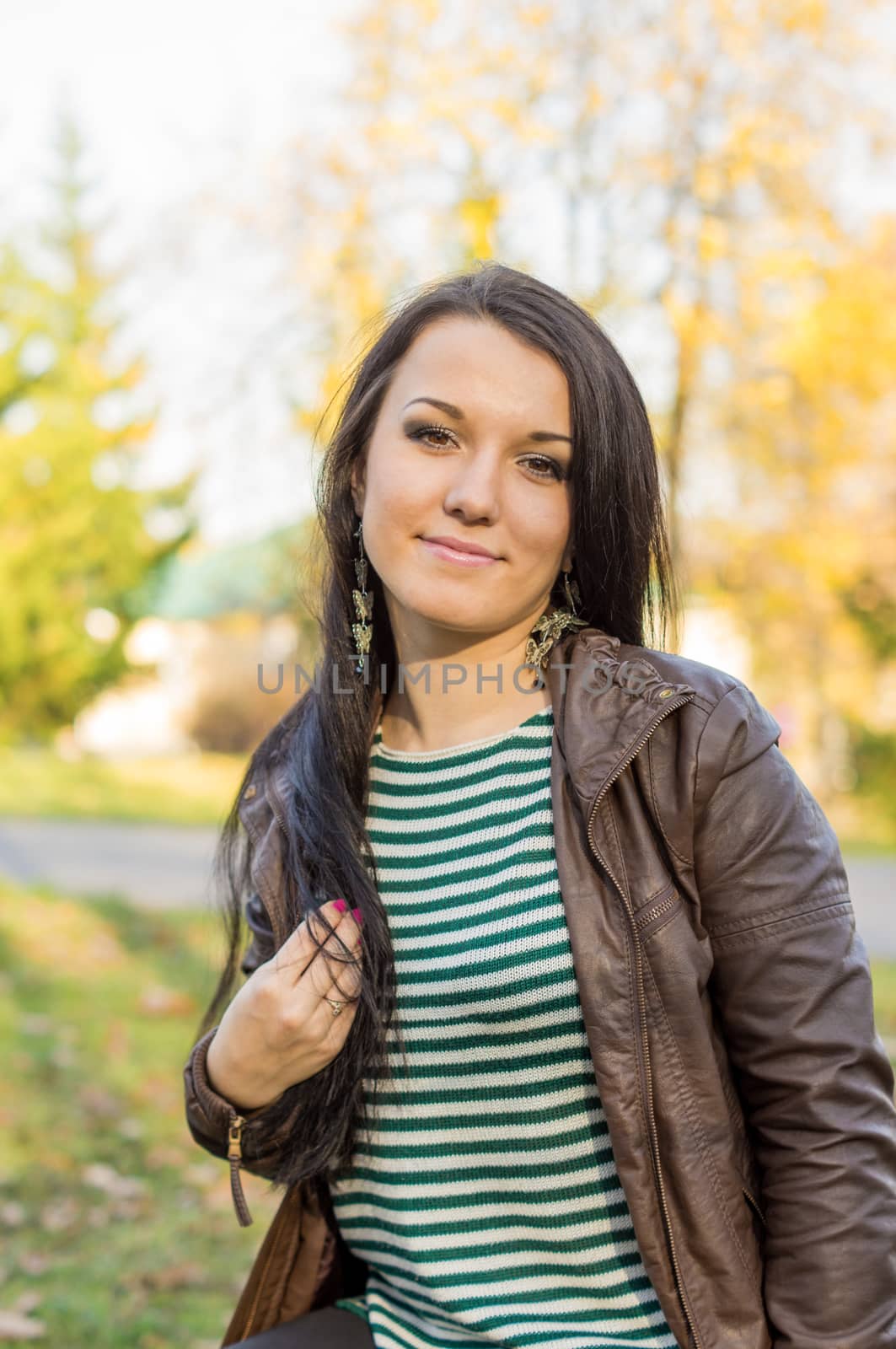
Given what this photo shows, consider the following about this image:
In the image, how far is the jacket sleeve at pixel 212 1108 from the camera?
1.92 m

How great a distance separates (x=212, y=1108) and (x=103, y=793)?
Result: 9.70m

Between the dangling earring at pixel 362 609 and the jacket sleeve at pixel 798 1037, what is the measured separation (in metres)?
0.70

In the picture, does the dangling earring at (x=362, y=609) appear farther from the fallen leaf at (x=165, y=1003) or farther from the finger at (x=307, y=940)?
the fallen leaf at (x=165, y=1003)

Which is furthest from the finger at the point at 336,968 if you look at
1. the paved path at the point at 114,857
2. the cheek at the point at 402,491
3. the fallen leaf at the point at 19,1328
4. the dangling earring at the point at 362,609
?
the paved path at the point at 114,857

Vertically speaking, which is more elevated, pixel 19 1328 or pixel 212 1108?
pixel 212 1108

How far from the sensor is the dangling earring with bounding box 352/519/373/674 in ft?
7.02

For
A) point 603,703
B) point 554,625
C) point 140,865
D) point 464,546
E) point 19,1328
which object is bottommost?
point 19,1328

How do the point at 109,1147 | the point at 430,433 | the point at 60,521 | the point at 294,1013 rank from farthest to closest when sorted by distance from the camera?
the point at 60,521 → the point at 109,1147 → the point at 430,433 → the point at 294,1013

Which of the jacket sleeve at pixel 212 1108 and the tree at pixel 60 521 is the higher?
the tree at pixel 60 521

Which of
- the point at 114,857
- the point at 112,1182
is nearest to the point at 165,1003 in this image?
the point at 112,1182

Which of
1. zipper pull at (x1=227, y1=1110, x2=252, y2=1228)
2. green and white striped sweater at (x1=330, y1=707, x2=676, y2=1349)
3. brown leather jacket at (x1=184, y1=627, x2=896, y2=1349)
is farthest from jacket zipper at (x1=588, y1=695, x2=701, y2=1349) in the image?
zipper pull at (x1=227, y1=1110, x2=252, y2=1228)

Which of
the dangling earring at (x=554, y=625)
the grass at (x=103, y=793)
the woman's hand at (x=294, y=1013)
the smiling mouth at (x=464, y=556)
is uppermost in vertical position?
the smiling mouth at (x=464, y=556)

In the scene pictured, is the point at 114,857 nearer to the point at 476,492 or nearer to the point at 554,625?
the point at 554,625

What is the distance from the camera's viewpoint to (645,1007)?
5.20 ft
